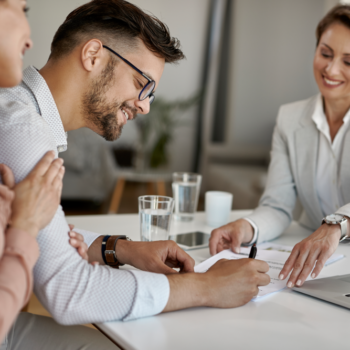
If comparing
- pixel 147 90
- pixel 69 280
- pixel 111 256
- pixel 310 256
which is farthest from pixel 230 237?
pixel 69 280

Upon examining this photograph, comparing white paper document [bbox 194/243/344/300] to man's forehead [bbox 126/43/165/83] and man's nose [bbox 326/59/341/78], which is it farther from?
man's nose [bbox 326/59/341/78]

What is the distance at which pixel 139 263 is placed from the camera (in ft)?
3.01

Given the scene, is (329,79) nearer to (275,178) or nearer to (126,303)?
(275,178)

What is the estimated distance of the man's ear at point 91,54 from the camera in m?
0.99

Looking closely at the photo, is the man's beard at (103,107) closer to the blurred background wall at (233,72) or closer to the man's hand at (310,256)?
the man's hand at (310,256)

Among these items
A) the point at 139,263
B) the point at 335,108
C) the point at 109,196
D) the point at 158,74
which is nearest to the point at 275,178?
the point at 335,108

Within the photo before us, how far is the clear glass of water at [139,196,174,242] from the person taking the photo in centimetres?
108

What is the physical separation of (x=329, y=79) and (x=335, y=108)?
0.12m

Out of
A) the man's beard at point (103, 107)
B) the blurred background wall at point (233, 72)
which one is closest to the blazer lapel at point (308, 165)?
the man's beard at point (103, 107)

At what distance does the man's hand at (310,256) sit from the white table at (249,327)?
5cm

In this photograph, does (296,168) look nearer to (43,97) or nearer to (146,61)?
(146,61)

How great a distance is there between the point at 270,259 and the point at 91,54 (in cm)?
67

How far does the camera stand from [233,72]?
5422 mm

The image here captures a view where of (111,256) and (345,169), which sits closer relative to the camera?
(111,256)
